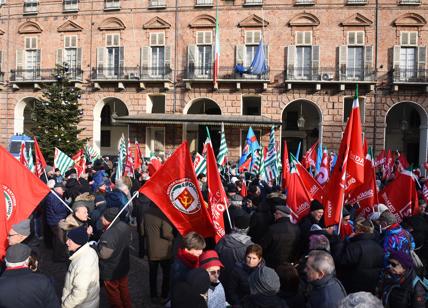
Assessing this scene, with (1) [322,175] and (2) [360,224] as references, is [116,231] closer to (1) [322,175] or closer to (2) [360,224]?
(2) [360,224]

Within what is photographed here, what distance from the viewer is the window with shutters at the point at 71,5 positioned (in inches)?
1139

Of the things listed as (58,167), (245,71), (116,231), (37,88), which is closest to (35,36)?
(37,88)

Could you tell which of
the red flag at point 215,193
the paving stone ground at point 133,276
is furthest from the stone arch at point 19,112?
the red flag at point 215,193

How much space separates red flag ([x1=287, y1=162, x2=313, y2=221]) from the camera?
23.4 ft

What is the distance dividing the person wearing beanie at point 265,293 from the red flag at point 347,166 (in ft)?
Result: 9.09

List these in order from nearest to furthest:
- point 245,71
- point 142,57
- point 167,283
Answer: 1. point 167,283
2. point 245,71
3. point 142,57

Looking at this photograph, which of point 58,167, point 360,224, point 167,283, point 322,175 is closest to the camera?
point 360,224

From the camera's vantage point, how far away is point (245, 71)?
1007 inches

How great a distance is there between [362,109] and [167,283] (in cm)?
2324

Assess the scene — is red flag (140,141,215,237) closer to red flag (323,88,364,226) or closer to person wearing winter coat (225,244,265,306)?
person wearing winter coat (225,244,265,306)

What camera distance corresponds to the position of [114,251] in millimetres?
5219

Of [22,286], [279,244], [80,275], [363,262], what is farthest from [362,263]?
[22,286]

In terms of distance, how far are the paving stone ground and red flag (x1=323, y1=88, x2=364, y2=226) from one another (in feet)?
10.3

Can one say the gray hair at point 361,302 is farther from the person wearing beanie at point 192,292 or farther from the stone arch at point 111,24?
the stone arch at point 111,24
